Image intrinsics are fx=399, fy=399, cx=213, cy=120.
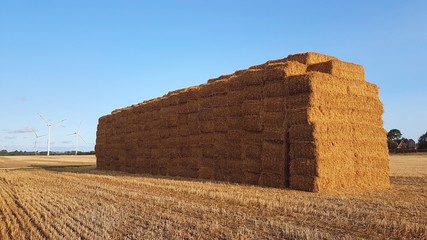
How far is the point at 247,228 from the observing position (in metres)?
7.20

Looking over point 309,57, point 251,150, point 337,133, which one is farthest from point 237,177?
point 309,57

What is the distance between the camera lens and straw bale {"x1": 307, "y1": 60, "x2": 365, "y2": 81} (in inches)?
642

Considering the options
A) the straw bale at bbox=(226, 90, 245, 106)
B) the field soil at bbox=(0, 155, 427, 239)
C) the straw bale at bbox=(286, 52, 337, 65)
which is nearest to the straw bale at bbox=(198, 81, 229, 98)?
the straw bale at bbox=(226, 90, 245, 106)

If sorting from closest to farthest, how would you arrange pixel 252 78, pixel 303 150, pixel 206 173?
pixel 303 150
pixel 252 78
pixel 206 173

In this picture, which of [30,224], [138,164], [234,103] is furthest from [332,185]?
[138,164]

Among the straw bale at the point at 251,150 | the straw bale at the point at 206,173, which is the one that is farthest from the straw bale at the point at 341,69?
the straw bale at the point at 206,173

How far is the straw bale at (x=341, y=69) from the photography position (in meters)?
16.3

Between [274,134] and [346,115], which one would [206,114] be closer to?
[274,134]

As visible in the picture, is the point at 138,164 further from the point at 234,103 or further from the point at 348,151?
the point at 348,151

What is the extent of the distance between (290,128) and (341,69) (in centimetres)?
381

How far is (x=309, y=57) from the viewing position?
17.6m

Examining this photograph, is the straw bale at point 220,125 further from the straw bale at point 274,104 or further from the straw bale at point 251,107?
the straw bale at point 274,104

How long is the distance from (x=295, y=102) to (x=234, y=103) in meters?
3.62

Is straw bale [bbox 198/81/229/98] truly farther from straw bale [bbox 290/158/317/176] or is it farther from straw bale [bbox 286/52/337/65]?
straw bale [bbox 290/158/317/176]
